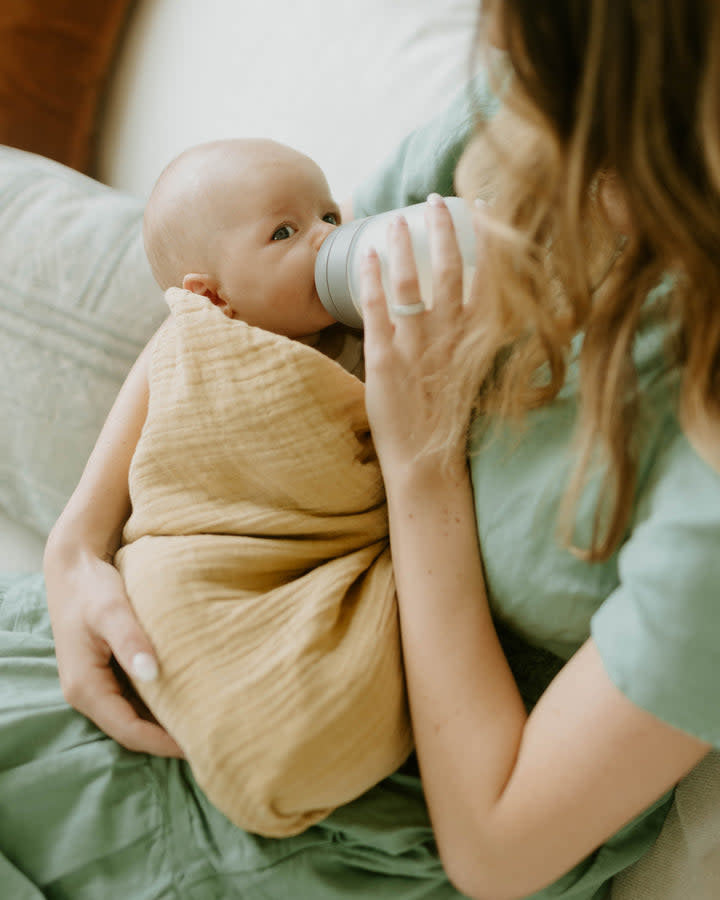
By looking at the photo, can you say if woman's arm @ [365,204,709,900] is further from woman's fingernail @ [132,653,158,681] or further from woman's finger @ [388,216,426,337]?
woman's fingernail @ [132,653,158,681]

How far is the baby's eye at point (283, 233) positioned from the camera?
2.93 ft

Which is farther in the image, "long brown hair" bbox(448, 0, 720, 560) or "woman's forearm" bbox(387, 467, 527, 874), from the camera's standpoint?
"woman's forearm" bbox(387, 467, 527, 874)

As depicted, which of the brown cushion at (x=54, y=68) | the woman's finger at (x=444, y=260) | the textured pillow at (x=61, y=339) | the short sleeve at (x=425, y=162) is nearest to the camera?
the woman's finger at (x=444, y=260)

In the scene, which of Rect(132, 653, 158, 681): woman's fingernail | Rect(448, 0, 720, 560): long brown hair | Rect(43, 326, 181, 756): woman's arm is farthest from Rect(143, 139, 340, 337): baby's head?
Rect(132, 653, 158, 681): woman's fingernail

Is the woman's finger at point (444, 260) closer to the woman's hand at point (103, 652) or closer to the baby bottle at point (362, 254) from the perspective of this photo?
the baby bottle at point (362, 254)

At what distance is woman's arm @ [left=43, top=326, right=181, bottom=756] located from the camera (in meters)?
0.71

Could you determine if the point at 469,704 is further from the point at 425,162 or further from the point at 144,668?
the point at 425,162

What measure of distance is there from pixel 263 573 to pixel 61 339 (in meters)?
0.54

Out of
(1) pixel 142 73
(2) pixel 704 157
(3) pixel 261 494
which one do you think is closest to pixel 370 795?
Result: (3) pixel 261 494

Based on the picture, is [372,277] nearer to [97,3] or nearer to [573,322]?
[573,322]

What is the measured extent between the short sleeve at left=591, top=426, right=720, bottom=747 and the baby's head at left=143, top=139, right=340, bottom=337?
1.50ft

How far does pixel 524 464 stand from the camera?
0.67 meters

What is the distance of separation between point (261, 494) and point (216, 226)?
0.32 metres

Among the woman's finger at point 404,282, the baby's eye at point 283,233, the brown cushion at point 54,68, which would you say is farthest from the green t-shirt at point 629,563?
the brown cushion at point 54,68
